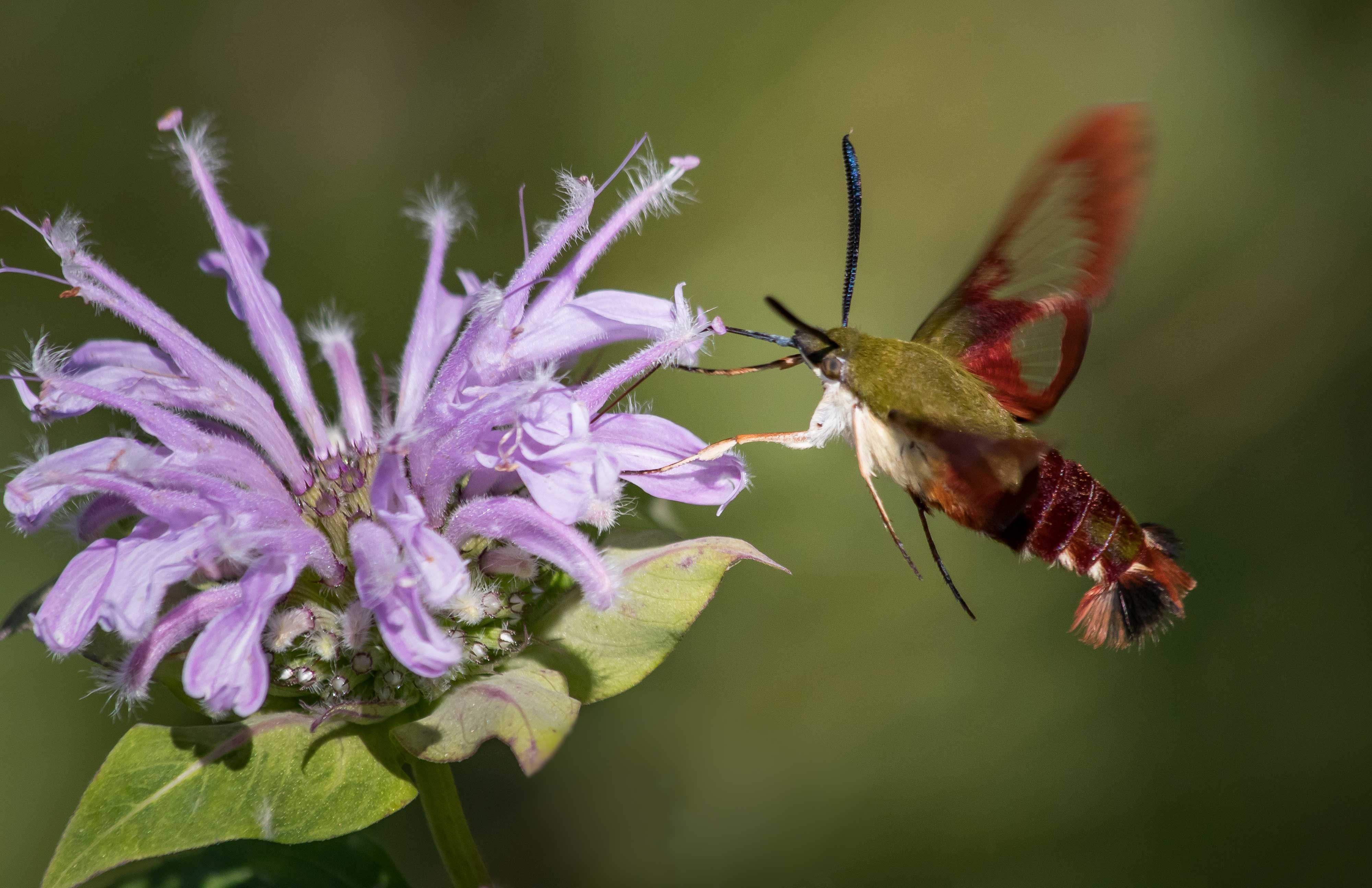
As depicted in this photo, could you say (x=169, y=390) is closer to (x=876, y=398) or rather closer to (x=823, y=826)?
(x=876, y=398)

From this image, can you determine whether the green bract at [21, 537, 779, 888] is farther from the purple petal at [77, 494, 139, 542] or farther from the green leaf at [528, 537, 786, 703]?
the purple petal at [77, 494, 139, 542]

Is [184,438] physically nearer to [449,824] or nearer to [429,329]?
[429,329]

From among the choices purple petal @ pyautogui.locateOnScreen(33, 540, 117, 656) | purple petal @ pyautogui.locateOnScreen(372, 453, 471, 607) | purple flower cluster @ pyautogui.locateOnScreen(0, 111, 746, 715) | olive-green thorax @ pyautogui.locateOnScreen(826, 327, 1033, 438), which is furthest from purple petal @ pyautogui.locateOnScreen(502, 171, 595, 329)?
purple petal @ pyautogui.locateOnScreen(33, 540, 117, 656)

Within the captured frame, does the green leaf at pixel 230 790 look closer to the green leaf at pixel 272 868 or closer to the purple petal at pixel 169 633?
the purple petal at pixel 169 633

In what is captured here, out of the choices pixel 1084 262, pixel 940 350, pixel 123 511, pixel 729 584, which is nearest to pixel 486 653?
pixel 123 511

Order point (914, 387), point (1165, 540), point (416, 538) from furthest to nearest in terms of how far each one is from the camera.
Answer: point (1165, 540) → point (914, 387) → point (416, 538)

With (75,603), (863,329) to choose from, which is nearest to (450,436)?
(75,603)
